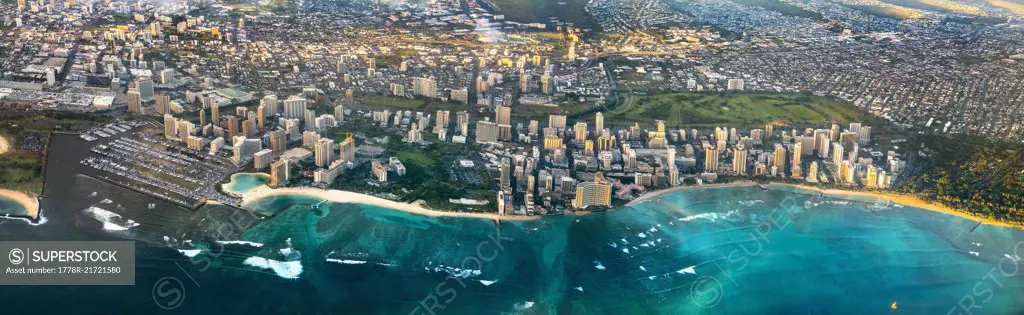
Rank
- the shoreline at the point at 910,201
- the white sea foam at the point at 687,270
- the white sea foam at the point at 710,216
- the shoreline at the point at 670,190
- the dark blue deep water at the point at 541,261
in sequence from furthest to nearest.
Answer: the shoreline at the point at 670,190, the shoreline at the point at 910,201, the white sea foam at the point at 710,216, the white sea foam at the point at 687,270, the dark blue deep water at the point at 541,261

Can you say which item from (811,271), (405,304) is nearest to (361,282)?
(405,304)

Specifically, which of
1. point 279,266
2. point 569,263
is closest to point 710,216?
point 569,263

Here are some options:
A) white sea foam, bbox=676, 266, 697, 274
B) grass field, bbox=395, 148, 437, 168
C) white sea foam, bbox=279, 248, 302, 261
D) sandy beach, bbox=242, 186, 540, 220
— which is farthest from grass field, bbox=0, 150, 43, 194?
white sea foam, bbox=676, 266, 697, 274

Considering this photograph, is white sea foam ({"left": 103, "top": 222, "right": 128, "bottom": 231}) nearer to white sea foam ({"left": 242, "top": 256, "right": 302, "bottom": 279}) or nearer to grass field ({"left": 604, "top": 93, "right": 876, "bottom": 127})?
white sea foam ({"left": 242, "top": 256, "right": 302, "bottom": 279})

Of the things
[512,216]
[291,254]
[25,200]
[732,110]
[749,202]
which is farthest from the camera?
[732,110]

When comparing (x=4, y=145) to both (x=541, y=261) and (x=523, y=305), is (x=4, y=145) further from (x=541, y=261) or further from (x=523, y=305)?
(x=523, y=305)

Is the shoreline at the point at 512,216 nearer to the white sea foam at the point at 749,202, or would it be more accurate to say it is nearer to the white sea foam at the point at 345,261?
the white sea foam at the point at 749,202

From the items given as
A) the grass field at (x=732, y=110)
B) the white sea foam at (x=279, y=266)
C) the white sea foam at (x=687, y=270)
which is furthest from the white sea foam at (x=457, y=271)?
the grass field at (x=732, y=110)
